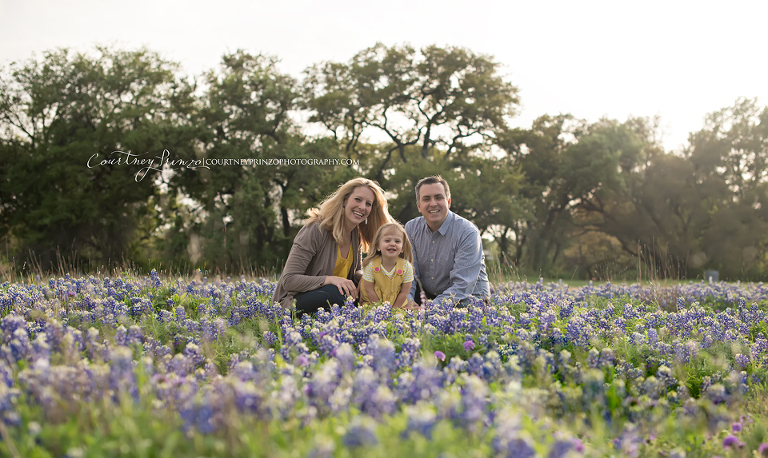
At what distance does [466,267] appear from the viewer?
20.1ft

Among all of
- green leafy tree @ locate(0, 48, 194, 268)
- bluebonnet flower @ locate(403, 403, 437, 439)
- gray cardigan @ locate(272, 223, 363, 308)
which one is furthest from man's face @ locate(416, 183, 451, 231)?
green leafy tree @ locate(0, 48, 194, 268)

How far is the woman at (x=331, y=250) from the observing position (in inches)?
233

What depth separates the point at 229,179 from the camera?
28.1m

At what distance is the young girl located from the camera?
19.7 ft

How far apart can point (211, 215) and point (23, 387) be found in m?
25.4

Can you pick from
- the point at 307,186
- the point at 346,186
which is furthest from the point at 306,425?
the point at 307,186

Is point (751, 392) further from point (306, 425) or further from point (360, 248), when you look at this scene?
point (360, 248)

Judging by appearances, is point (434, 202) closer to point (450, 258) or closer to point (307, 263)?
point (450, 258)

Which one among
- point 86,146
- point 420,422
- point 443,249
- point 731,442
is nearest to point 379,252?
point 443,249

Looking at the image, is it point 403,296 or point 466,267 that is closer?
point 403,296

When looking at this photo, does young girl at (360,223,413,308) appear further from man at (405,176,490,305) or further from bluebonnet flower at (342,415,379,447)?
bluebonnet flower at (342,415,379,447)

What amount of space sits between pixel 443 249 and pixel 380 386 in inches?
167

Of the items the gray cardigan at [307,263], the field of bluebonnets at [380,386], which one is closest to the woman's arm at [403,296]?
the gray cardigan at [307,263]

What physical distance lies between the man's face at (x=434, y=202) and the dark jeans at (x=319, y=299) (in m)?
1.45
